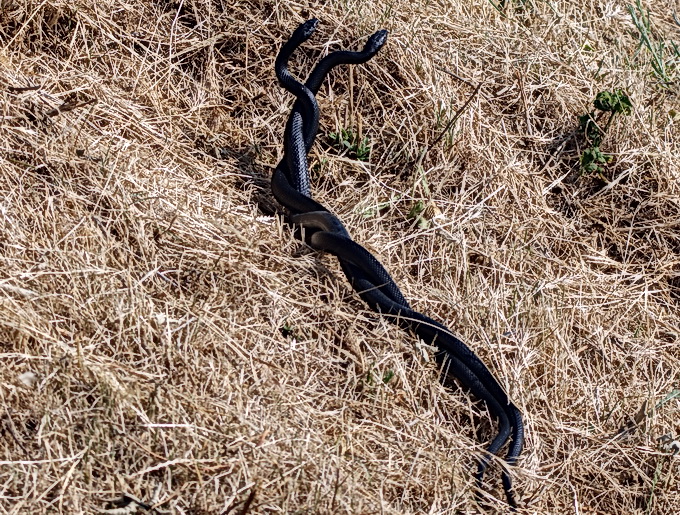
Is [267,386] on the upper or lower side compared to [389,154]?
lower

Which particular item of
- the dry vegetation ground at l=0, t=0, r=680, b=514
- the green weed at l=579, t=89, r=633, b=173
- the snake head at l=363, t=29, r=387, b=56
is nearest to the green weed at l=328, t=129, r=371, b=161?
the dry vegetation ground at l=0, t=0, r=680, b=514

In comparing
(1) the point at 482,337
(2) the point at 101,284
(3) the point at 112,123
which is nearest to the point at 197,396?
(2) the point at 101,284

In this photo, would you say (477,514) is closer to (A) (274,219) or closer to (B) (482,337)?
(B) (482,337)

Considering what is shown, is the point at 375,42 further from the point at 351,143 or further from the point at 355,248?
the point at 355,248

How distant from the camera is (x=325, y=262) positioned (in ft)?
12.5

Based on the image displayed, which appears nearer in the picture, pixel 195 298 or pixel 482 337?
pixel 195 298

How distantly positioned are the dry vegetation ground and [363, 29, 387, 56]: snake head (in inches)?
9.6

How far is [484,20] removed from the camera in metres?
4.94

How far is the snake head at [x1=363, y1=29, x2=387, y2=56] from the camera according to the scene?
414 centimetres

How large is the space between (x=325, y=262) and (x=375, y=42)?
3.68 feet

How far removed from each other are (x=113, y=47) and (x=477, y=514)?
276 centimetres

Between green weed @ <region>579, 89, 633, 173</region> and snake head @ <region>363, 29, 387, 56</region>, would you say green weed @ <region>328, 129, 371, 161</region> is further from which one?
green weed @ <region>579, 89, 633, 173</region>

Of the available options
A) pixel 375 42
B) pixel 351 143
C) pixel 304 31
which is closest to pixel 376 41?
pixel 375 42

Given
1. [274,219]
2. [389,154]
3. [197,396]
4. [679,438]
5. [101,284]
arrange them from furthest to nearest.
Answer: [389,154] → [274,219] → [679,438] → [101,284] → [197,396]
